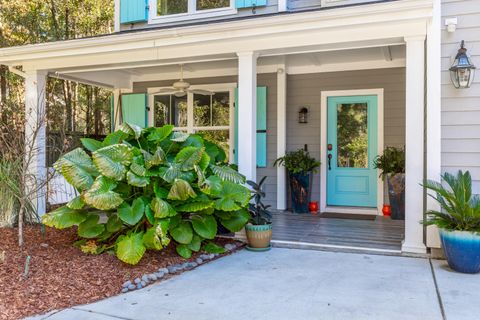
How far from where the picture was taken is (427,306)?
2.87m

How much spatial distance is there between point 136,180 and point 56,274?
1058 millimetres

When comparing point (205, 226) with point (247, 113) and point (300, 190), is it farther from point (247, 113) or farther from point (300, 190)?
point (300, 190)

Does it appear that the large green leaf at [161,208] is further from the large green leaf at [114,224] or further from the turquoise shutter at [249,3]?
the turquoise shutter at [249,3]

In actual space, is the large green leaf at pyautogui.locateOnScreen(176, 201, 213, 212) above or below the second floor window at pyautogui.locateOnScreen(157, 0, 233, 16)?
below

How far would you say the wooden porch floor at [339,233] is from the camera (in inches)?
179

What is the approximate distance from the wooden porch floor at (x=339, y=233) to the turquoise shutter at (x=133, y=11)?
4103mm

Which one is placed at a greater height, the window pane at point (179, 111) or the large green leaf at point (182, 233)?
the window pane at point (179, 111)

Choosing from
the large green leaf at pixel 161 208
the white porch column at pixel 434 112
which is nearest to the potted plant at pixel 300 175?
the white porch column at pixel 434 112

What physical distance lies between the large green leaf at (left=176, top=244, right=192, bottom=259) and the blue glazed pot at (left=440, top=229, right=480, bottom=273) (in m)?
2.44

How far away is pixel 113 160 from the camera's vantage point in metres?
3.92

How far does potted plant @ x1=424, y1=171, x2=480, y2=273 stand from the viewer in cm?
357

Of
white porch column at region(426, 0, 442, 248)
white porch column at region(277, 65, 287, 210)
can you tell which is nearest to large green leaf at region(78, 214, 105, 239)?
white porch column at region(277, 65, 287, 210)

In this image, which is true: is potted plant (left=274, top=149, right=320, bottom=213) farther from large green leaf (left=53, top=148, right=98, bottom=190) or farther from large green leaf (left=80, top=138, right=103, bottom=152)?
large green leaf (left=53, top=148, right=98, bottom=190)

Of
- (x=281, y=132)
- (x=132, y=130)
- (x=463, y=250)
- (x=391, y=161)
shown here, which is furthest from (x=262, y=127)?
(x=463, y=250)
